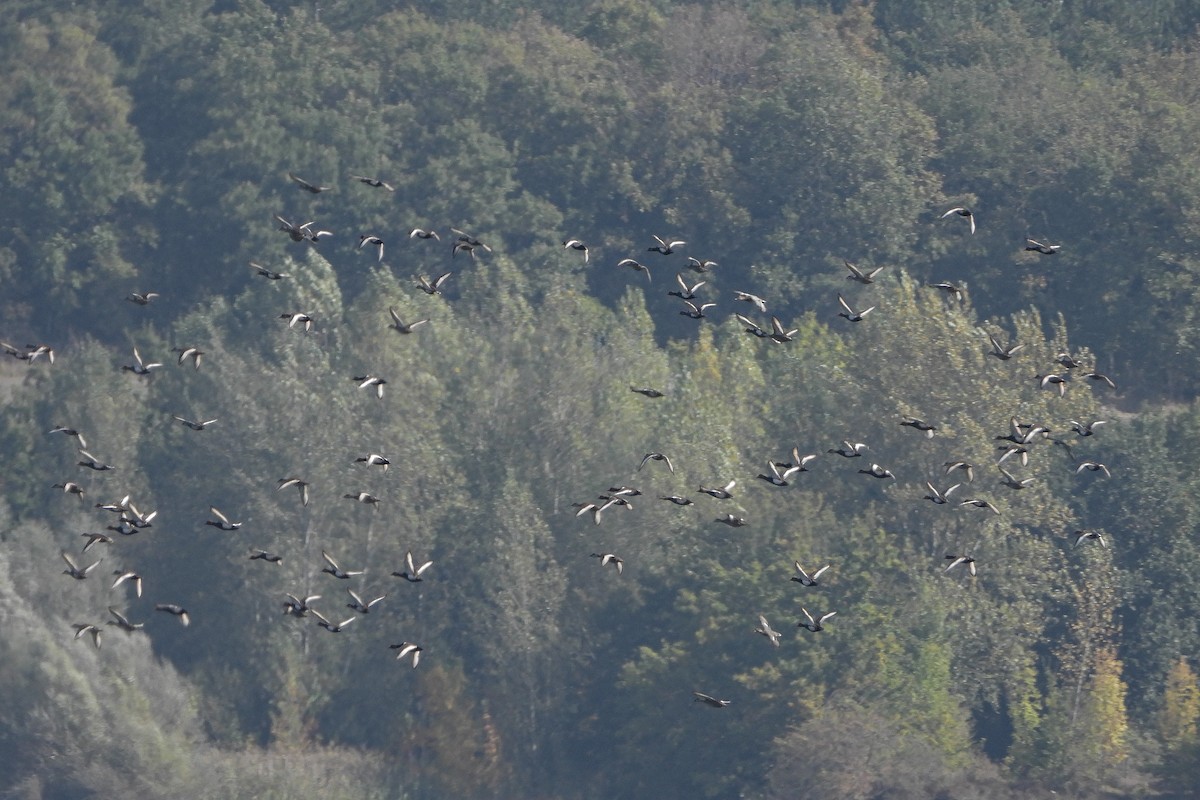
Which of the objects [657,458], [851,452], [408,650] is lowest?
[851,452]

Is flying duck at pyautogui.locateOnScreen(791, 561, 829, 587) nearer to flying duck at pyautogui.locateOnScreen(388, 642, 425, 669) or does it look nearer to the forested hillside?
flying duck at pyautogui.locateOnScreen(388, 642, 425, 669)

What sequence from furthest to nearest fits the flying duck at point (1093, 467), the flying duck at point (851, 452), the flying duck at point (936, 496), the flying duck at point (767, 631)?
the flying duck at point (936, 496) → the flying duck at point (851, 452) → the flying duck at point (1093, 467) → the flying duck at point (767, 631)

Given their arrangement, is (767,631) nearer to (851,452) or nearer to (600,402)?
(851,452)

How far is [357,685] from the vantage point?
261ft

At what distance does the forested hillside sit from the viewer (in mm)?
74312

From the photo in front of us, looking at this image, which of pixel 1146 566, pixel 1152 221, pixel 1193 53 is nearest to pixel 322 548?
pixel 1146 566

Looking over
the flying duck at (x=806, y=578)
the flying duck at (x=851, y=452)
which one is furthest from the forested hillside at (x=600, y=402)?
the flying duck at (x=806, y=578)

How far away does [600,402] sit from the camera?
8294 centimetres

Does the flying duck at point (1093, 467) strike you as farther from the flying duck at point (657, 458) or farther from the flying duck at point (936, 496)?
the flying duck at point (657, 458)

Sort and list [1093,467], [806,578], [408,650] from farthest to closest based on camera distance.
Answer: [1093,467], [806,578], [408,650]

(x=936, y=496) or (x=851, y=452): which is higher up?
(x=936, y=496)

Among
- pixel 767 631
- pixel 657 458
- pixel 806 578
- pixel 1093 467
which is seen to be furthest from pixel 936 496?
pixel 657 458

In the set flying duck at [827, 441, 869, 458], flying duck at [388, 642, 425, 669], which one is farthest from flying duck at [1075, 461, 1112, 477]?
flying duck at [388, 642, 425, 669]

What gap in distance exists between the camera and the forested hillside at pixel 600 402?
7431 cm
